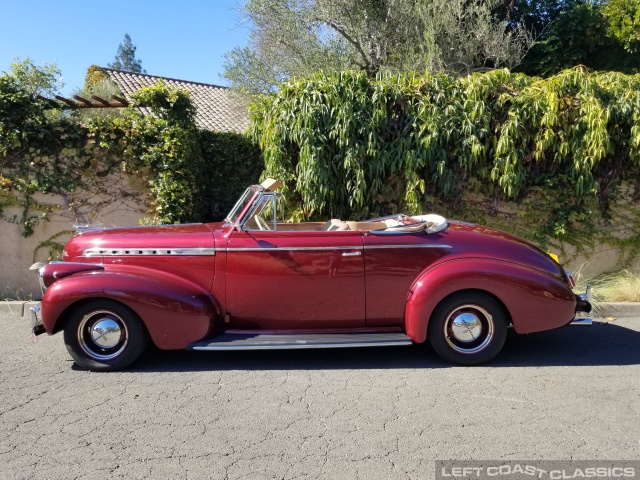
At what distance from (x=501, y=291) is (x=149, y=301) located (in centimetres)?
308

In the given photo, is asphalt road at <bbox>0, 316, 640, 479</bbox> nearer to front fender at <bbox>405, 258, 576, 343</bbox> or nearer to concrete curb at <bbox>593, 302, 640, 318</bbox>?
front fender at <bbox>405, 258, 576, 343</bbox>

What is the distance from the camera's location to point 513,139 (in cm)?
743

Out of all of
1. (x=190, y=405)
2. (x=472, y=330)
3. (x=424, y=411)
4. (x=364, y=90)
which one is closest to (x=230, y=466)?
(x=190, y=405)

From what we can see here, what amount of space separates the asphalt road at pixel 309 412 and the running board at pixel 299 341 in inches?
11.3

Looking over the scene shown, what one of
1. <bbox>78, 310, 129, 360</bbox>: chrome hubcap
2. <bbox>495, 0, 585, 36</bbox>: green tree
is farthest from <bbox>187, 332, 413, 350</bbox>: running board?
<bbox>495, 0, 585, 36</bbox>: green tree

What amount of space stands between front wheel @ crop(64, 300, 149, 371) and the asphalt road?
144 millimetres

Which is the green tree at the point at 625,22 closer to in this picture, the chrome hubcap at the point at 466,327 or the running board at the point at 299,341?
the chrome hubcap at the point at 466,327

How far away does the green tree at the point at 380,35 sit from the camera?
1058 cm

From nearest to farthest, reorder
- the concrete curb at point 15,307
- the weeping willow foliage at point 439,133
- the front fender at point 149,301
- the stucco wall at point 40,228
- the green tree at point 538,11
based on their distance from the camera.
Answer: the front fender at point 149,301, the concrete curb at point 15,307, the weeping willow foliage at point 439,133, the stucco wall at point 40,228, the green tree at point 538,11

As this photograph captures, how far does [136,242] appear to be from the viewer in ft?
15.8

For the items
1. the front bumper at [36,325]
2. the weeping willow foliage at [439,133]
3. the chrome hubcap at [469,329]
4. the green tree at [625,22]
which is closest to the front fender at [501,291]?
the chrome hubcap at [469,329]

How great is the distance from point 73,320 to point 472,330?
11.6 ft

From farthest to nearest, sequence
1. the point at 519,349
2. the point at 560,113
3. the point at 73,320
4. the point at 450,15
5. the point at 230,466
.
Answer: the point at 450,15
the point at 560,113
the point at 519,349
the point at 73,320
the point at 230,466

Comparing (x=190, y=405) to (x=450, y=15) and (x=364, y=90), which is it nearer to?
(x=364, y=90)
